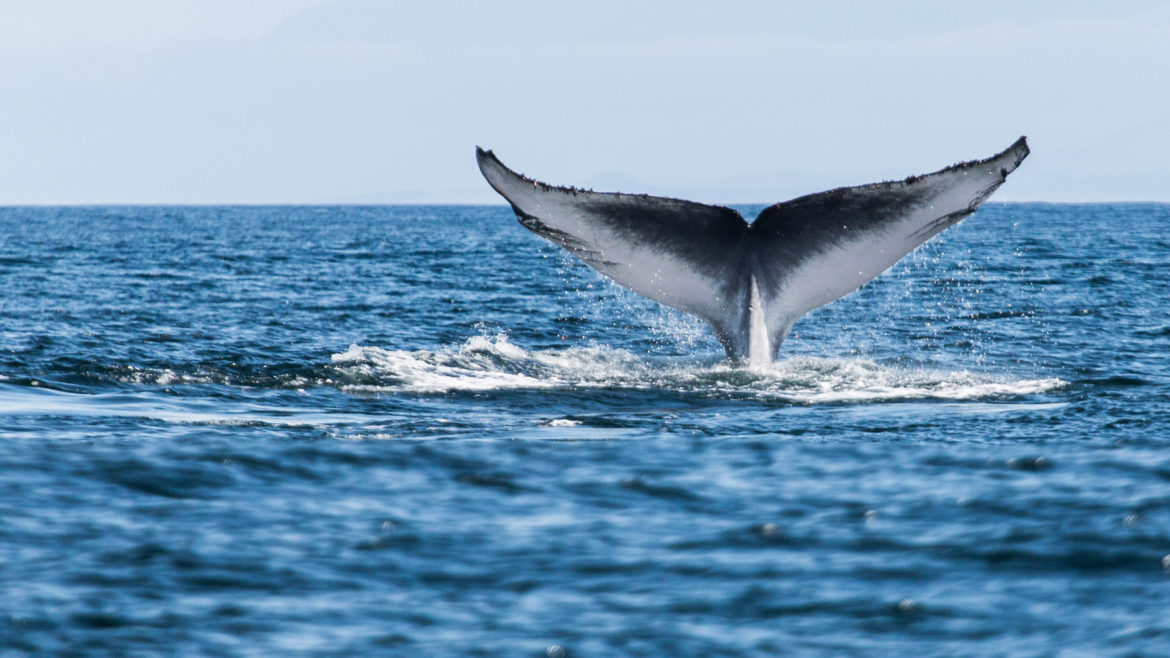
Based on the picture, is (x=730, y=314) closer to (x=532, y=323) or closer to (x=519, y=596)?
(x=519, y=596)

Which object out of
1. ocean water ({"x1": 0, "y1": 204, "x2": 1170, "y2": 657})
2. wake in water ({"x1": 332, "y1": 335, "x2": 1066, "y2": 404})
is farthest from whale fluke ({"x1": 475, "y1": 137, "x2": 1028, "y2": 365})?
ocean water ({"x1": 0, "y1": 204, "x2": 1170, "y2": 657})

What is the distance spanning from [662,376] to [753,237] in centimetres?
204

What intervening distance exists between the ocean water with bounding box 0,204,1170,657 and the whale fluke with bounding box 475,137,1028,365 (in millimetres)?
851

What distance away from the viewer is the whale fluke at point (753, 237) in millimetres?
10961

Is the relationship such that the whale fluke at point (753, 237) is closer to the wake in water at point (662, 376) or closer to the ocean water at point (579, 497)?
the wake in water at point (662, 376)

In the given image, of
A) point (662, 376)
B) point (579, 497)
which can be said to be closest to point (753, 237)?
point (662, 376)

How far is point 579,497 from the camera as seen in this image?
342 inches

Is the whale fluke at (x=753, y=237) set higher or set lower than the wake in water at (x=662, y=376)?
higher

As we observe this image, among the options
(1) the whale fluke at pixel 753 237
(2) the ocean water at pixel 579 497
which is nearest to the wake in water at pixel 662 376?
(2) the ocean water at pixel 579 497

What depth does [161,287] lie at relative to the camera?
90.3 feet

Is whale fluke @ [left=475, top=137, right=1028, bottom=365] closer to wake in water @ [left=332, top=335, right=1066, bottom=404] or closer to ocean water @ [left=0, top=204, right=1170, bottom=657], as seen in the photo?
wake in water @ [left=332, top=335, right=1066, bottom=404]

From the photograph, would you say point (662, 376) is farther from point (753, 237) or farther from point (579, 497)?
point (579, 497)

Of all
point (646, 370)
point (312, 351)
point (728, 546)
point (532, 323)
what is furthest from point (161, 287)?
point (728, 546)

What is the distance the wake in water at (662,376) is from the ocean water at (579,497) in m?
0.07
